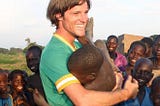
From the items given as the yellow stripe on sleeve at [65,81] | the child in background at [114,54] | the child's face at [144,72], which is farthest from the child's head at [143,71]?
the yellow stripe on sleeve at [65,81]

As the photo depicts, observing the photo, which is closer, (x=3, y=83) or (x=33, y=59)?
(x=3, y=83)

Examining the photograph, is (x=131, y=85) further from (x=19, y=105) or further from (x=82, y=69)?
(x=19, y=105)

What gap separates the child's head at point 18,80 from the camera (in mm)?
5165

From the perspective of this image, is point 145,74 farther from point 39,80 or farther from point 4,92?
point 4,92

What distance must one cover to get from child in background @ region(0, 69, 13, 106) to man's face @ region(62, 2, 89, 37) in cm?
262

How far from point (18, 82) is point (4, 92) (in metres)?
0.40

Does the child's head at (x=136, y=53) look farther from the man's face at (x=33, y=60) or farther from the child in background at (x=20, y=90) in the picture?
the child in background at (x=20, y=90)

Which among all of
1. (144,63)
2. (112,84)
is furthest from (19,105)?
(112,84)

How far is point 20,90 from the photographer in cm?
514

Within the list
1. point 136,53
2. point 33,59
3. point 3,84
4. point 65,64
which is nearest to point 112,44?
point 136,53

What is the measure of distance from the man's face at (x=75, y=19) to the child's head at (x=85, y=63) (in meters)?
0.16

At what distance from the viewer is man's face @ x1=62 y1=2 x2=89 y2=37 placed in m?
2.37

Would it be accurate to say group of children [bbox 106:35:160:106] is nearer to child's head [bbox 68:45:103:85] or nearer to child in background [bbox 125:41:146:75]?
child in background [bbox 125:41:146:75]

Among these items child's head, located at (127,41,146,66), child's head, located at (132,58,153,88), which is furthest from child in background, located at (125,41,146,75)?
child's head, located at (132,58,153,88)
